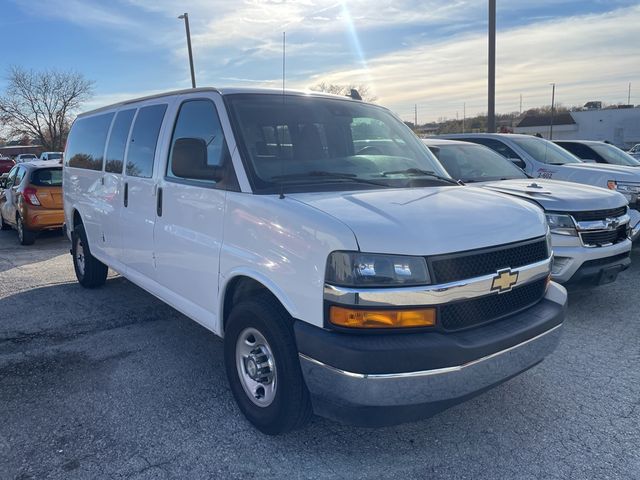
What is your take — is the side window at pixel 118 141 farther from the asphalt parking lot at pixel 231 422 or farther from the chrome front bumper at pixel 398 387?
the chrome front bumper at pixel 398 387

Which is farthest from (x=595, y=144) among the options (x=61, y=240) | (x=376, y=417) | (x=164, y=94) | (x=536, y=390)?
(x=61, y=240)

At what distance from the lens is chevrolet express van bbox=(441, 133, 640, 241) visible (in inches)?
298

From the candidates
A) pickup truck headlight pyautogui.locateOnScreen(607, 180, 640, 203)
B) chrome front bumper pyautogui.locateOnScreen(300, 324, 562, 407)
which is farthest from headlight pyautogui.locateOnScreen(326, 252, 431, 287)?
pickup truck headlight pyautogui.locateOnScreen(607, 180, 640, 203)

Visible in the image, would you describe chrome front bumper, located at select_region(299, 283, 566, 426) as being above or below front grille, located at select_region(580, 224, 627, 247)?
below

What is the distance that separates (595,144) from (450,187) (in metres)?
9.42

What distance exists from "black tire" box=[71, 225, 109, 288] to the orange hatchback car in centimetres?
361

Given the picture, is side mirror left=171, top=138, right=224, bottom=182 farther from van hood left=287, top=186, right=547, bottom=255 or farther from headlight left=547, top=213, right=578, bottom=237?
headlight left=547, top=213, right=578, bottom=237

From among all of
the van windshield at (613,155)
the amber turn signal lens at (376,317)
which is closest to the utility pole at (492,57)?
the van windshield at (613,155)

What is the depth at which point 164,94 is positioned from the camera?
439cm

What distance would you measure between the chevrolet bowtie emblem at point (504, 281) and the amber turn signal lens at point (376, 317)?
1.61 ft

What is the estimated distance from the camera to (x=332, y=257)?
2584mm

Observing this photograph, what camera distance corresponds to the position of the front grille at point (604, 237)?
5188 millimetres

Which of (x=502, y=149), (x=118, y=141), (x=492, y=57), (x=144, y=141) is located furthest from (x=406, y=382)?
(x=492, y=57)

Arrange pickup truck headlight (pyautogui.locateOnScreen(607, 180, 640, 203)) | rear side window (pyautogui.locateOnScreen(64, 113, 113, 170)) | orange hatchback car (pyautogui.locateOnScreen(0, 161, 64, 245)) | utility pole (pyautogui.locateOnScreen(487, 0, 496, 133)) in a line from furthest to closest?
1. utility pole (pyautogui.locateOnScreen(487, 0, 496, 133))
2. orange hatchback car (pyautogui.locateOnScreen(0, 161, 64, 245))
3. pickup truck headlight (pyautogui.locateOnScreen(607, 180, 640, 203))
4. rear side window (pyautogui.locateOnScreen(64, 113, 113, 170))
